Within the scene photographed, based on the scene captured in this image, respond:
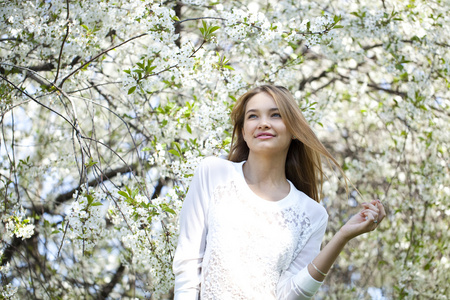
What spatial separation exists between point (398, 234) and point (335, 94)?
1208 millimetres

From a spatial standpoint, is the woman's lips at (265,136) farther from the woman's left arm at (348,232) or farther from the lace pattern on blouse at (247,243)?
the woman's left arm at (348,232)

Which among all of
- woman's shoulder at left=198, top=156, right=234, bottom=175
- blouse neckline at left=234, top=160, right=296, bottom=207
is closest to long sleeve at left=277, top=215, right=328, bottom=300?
blouse neckline at left=234, top=160, right=296, bottom=207

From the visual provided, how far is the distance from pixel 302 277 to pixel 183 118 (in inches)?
49.5

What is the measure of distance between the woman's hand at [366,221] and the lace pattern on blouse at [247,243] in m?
0.19

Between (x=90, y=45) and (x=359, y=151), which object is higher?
(x=359, y=151)

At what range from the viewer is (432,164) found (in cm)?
364

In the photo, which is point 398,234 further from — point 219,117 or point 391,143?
point 219,117

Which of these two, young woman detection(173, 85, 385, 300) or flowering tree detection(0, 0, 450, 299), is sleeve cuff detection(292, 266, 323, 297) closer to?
young woman detection(173, 85, 385, 300)

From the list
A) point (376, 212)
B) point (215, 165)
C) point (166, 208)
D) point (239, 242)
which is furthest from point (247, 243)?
point (166, 208)

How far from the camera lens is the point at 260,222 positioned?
5.08 feet

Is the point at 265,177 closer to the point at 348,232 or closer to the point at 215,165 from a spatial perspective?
the point at 215,165

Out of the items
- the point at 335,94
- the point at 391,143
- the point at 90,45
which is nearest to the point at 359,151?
the point at 391,143

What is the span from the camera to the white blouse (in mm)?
1451

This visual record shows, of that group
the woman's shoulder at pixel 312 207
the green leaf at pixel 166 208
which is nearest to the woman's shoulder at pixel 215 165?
the woman's shoulder at pixel 312 207
